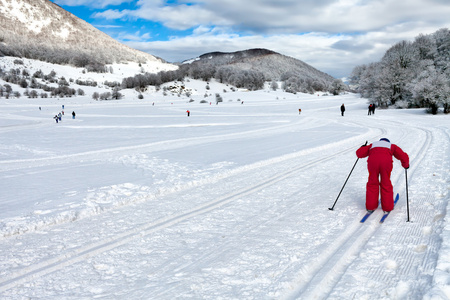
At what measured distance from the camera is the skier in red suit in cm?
574

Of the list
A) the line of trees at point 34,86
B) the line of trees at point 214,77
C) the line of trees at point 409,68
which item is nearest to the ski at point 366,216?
the line of trees at point 409,68

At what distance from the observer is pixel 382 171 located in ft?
18.9

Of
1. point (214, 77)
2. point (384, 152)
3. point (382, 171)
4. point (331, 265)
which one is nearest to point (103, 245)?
→ point (331, 265)

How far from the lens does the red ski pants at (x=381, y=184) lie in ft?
18.8

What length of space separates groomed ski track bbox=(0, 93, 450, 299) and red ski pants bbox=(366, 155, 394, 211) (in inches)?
9.2

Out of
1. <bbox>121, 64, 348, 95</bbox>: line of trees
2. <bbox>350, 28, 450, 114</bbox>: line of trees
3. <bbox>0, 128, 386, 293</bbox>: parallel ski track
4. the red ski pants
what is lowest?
<bbox>0, 128, 386, 293</bbox>: parallel ski track

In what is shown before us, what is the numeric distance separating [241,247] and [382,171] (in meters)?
A: 3.13

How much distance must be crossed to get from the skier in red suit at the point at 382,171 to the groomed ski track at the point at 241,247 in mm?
264

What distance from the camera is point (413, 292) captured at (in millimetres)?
3404

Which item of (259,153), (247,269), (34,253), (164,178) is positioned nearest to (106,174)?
(164,178)

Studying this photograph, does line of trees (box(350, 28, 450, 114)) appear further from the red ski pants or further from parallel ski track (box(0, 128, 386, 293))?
parallel ski track (box(0, 128, 386, 293))

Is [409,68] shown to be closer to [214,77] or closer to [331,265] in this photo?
[331,265]

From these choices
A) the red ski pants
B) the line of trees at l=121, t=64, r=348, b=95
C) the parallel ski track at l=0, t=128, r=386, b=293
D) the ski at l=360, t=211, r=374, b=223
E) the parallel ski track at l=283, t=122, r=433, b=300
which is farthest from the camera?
the line of trees at l=121, t=64, r=348, b=95

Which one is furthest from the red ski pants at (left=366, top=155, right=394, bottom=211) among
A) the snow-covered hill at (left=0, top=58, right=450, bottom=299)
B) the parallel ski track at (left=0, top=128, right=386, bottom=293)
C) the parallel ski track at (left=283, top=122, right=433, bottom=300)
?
the parallel ski track at (left=0, top=128, right=386, bottom=293)
